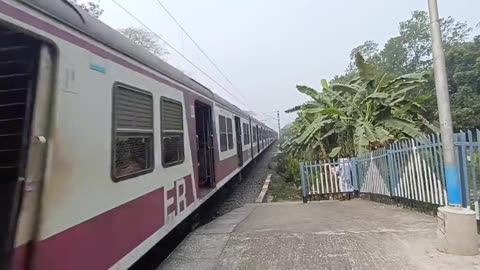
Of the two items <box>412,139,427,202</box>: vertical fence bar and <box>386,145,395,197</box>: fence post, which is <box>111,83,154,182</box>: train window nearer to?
<box>412,139,427,202</box>: vertical fence bar

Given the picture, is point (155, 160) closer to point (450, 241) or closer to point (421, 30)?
point (450, 241)

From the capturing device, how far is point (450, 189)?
4875 mm

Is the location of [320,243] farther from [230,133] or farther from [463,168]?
[230,133]

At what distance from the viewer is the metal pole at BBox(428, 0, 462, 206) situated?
4.86 meters

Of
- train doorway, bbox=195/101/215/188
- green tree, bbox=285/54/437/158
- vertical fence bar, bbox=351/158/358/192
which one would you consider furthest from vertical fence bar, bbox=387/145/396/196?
train doorway, bbox=195/101/215/188

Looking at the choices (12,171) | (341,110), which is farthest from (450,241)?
(341,110)

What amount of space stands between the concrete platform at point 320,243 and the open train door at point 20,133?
8.68ft

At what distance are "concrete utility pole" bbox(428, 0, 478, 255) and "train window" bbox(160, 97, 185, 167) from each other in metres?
3.40

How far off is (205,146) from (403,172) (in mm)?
4155

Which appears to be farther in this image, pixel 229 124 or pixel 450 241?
pixel 229 124

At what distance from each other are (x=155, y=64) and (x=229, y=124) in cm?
723

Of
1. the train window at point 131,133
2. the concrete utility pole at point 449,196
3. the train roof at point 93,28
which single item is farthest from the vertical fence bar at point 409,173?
the train window at point 131,133

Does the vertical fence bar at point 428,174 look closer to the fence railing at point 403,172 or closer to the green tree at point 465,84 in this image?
the fence railing at point 403,172

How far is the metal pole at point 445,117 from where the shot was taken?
4.86 m
